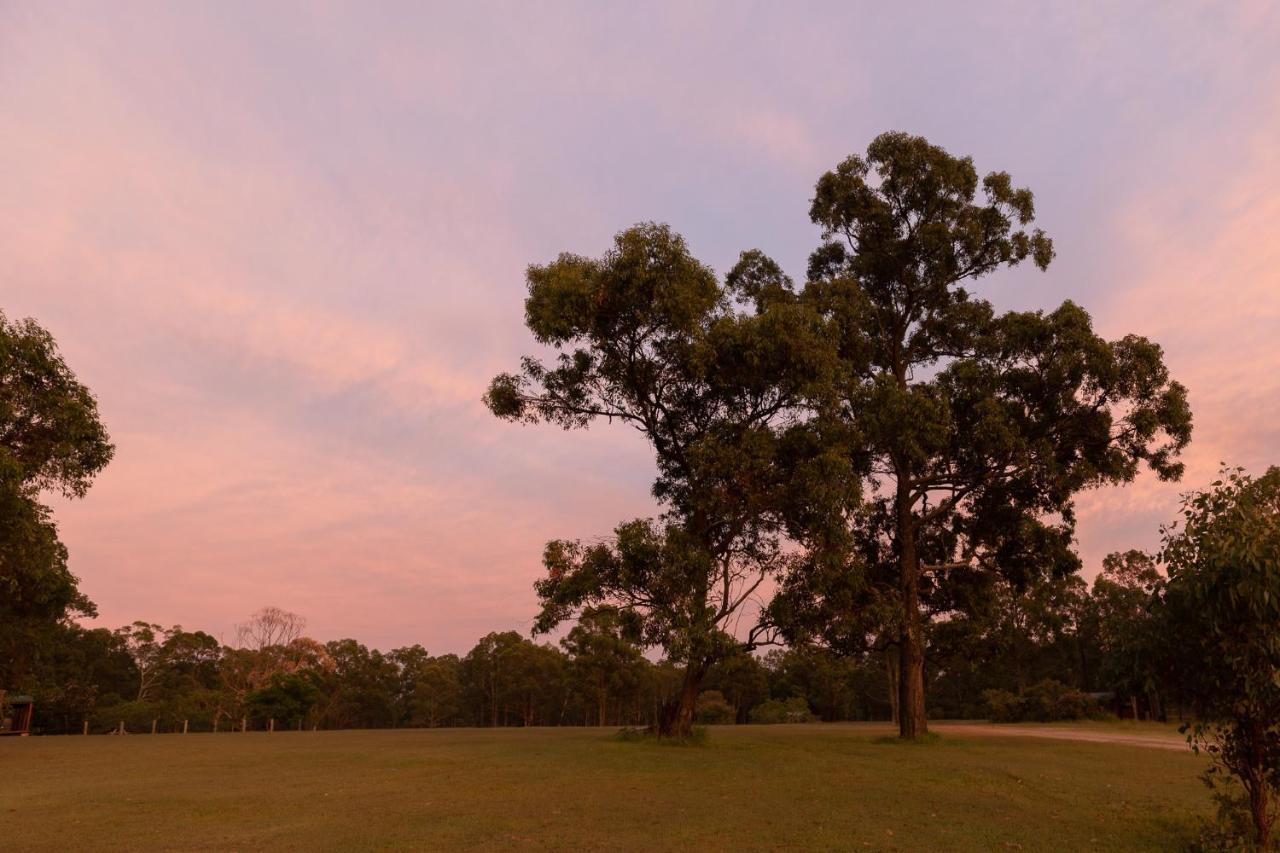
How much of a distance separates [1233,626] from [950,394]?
1976 centimetres

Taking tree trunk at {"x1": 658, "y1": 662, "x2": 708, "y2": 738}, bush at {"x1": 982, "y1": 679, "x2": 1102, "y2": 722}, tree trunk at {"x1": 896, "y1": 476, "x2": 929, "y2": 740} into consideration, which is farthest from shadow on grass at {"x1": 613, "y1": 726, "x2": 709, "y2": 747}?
bush at {"x1": 982, "y1": 679, "x2": 1102, "y2": 722}

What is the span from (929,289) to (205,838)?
92.1ft

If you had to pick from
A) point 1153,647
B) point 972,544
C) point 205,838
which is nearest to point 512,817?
point 205,838

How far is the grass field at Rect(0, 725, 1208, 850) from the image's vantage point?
9.08 meters

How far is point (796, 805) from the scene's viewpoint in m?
11.7

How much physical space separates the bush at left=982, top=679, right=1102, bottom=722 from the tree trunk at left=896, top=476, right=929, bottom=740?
3109 cm

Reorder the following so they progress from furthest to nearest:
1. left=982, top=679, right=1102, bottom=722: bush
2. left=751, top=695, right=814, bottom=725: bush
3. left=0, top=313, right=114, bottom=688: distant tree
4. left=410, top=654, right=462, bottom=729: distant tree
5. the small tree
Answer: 1. left=410, top=654, right=462, bottom=729: distant tree
2. left=751, top=695, right=814, bottom=725: bush
3. left=982, top=679, right=1102, bottom=722: bush
4. left=0, top=313, right=114, bottom=688: distant tree
5. the small tree

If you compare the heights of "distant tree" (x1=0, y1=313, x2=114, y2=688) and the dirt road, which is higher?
"distant tree" (x1=0, y1=313, x2=114, y2=688)

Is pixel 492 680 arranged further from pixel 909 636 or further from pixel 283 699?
pixel 909 636

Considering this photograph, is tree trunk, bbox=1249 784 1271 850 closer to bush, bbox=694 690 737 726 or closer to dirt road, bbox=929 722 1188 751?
dirt road, bbox=929 722 1188 751

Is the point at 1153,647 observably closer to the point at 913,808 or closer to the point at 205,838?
the point at 913,808

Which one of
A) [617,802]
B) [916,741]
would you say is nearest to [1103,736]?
[916,741]

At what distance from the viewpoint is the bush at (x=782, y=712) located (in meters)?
75.4

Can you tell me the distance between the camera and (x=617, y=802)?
39.8ft
